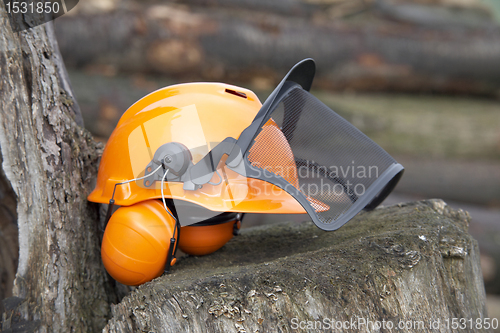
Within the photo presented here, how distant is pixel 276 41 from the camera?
10.4ft

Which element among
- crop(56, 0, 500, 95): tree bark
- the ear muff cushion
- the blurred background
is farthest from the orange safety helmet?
crop(56, 0, 500, 95): tree bark

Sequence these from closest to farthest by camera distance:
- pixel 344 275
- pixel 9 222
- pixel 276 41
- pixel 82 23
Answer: pixel 344 275 < pixel 9 222 < pixel 82 23 < pixel 276 41

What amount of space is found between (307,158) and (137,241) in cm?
63

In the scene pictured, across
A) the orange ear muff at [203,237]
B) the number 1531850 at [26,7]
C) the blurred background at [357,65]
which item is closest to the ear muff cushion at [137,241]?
the orange ear muff at [203,237]

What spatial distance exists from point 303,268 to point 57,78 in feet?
3.59

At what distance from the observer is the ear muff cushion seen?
45.9 inches

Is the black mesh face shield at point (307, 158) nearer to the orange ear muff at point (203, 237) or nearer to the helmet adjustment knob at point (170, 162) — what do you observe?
the helmet adjustment knob at point (170, 162)

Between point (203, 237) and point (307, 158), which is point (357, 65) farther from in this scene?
point (203, 237)

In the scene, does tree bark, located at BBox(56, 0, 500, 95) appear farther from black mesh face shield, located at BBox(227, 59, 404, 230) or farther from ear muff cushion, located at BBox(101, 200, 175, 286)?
ear muff cushion, located at BBox(101, 200, 175, 286)

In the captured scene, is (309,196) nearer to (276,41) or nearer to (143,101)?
(143,101)

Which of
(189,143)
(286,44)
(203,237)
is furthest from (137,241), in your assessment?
(286,44)

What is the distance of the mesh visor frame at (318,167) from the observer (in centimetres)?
117

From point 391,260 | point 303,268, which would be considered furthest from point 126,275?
point 391,260

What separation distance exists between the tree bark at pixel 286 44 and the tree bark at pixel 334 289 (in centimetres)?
210
